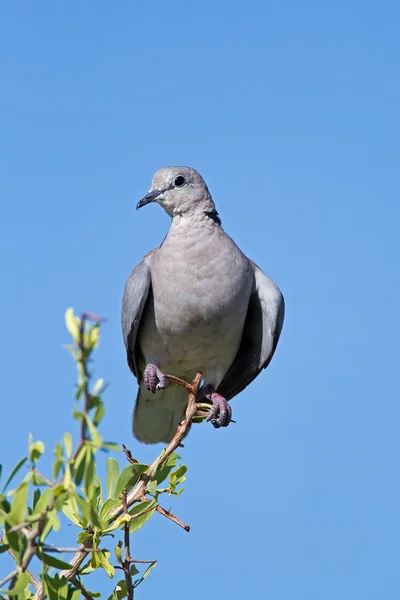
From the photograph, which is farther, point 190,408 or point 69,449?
point 190,408

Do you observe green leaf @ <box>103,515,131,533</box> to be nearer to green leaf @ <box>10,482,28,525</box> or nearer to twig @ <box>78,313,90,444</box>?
green leaf @ <box>10,482,28,525</box>

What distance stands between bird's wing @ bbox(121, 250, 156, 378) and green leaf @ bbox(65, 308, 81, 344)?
4532 millimetres

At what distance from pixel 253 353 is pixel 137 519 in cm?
360

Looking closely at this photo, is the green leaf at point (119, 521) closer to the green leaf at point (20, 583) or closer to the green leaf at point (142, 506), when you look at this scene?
the green leaf at point (142, 506)

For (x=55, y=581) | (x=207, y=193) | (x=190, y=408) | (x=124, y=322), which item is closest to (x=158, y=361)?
(x=124, y=322)

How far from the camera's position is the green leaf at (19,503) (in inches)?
67.7

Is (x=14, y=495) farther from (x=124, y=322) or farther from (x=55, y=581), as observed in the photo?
(x=124, y=322)

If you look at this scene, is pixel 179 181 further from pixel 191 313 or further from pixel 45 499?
pixel 45 499

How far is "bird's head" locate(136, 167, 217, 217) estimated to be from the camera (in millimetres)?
6207

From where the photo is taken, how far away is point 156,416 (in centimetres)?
650

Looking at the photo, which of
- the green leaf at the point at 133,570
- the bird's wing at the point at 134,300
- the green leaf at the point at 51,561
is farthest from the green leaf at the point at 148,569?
the bird's wing at the point at 134,300

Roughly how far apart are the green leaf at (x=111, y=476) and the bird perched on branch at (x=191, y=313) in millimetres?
2605

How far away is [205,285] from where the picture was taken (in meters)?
5.81

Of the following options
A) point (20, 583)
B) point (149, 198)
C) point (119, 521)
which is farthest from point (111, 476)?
point (149, 198)
